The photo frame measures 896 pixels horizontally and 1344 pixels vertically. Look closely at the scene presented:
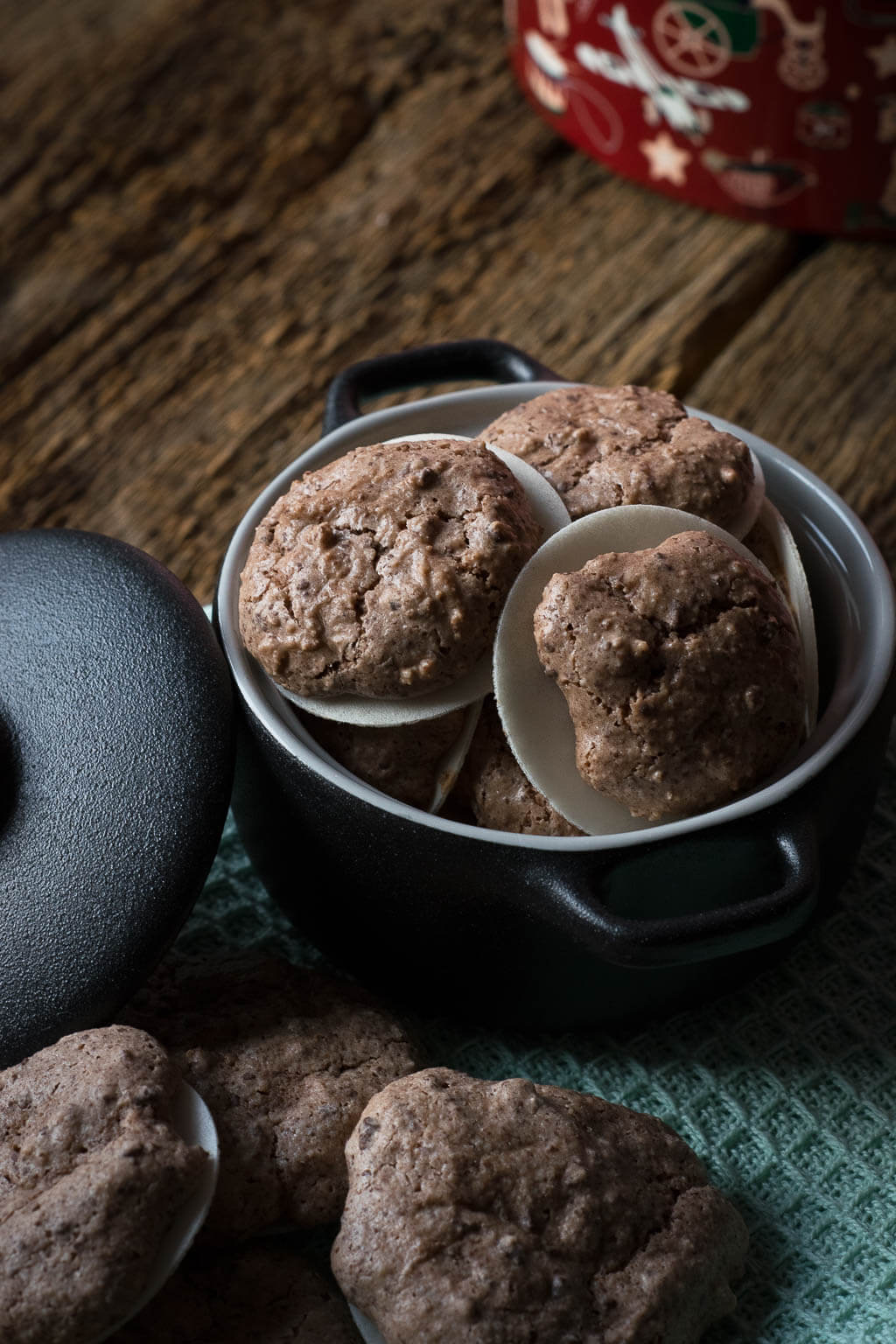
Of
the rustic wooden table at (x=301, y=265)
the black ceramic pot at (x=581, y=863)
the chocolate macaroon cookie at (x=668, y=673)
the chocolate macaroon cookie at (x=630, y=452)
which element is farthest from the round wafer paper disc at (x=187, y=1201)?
the rustic wooden table at (x=301, y=265)

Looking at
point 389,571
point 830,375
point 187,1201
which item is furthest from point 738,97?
point 187,1201

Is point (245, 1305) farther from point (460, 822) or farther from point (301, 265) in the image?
point (301, 265)

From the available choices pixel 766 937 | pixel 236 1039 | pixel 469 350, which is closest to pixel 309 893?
pixel 236 1039

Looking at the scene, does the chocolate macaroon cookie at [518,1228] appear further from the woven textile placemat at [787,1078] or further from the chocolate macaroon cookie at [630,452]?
the chocolate macaroon cookie at [630,452]

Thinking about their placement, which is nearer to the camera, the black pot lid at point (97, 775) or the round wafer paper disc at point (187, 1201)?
the round wafer paper disc at point (187, 1201)

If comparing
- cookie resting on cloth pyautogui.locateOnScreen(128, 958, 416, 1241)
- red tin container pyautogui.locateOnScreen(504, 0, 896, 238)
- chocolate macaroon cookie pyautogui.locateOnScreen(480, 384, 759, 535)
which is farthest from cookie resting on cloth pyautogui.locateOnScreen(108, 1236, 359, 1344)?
red tin container pyautogui.locateOnScreen(504, 0, 896, 238)
